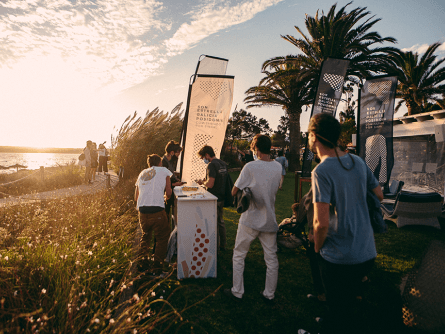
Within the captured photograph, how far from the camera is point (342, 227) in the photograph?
6.03ft

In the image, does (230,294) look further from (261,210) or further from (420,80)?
(420,80)

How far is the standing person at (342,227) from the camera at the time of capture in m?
1.81

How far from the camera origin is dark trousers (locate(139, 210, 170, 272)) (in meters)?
3.89

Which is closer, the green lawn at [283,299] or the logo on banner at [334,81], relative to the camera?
the green lawn at [283,299]

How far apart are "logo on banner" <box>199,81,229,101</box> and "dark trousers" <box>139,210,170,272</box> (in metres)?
3.46

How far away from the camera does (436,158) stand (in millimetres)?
11328

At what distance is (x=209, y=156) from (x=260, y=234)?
2178 millimetres

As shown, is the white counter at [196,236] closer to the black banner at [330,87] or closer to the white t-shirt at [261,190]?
the white t-shirt at [261,190]

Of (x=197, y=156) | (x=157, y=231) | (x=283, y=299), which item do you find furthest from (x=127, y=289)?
(x=197, y=156)

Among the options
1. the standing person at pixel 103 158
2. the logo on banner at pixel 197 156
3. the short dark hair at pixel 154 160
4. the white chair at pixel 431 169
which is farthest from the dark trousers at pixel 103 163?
the white chair at pixel 431 169

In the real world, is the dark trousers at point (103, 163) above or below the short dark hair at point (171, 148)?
below

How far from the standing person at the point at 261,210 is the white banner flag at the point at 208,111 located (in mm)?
3114

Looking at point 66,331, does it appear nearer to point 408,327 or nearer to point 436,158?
point 408,327

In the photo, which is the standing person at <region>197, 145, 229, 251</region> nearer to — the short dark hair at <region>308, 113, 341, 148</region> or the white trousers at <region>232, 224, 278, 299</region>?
the white trousers at <region>232, 224, 278, 299</region>
